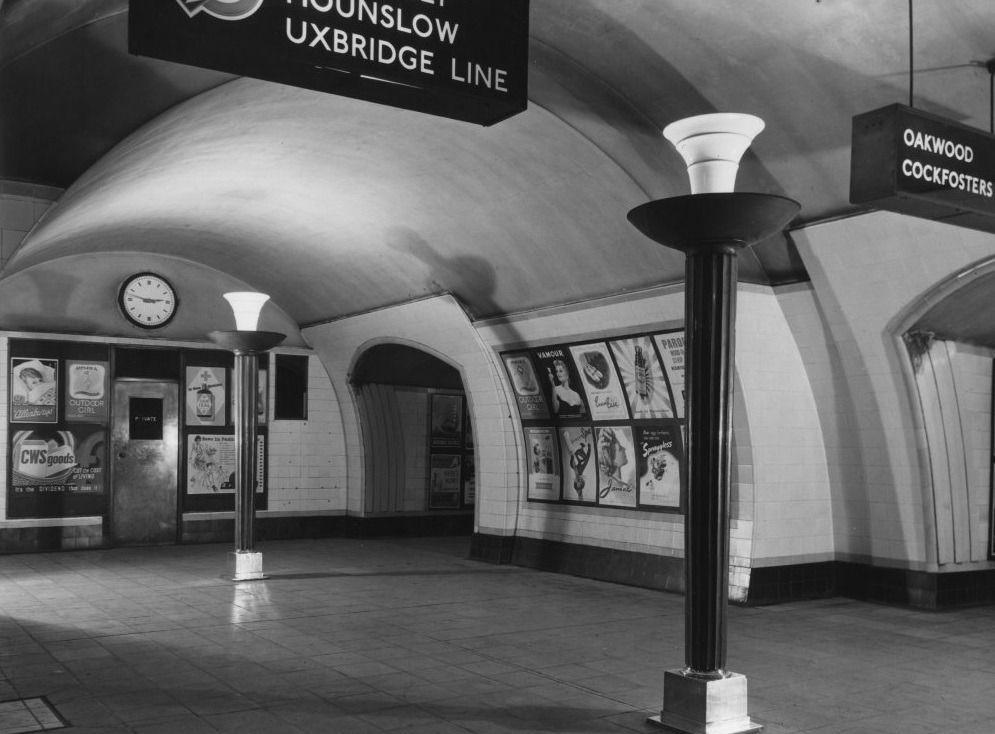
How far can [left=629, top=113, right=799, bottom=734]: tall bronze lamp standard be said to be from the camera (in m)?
4.83

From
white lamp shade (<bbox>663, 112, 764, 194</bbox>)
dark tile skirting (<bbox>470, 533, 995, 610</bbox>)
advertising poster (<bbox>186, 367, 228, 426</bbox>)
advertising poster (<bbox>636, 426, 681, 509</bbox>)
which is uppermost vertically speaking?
white lamp shade (<bbox>663, 112, 764, 194</bbox>)

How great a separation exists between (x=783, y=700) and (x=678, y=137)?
3.12m

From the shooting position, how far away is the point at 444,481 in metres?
15.4

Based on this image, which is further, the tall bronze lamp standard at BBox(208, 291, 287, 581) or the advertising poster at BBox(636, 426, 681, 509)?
the tall bronze lamp standard at BBox(208, 291, 287, 581)

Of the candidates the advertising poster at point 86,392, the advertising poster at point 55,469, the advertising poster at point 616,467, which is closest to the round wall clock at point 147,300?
the advertising poster at point 86,392

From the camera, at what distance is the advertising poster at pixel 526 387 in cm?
1095

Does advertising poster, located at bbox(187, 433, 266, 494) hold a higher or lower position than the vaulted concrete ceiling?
lower

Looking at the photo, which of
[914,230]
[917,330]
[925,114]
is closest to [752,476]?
[917,330]

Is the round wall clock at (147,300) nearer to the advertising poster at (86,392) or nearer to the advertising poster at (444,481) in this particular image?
the advertising poster at (86,392)

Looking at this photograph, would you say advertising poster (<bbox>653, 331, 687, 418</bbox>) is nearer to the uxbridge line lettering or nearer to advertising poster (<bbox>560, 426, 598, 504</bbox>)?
advertising poster (<bbox>560, 426, 598, 504</bbox>)

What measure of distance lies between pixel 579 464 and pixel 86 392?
6797 mm

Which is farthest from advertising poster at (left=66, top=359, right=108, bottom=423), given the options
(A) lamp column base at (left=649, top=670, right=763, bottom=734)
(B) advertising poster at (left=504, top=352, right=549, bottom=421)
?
(A) lamp column base at (left=649, top=670, right=763, bottom=734)

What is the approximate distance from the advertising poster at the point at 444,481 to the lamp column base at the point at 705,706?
1044 centimetres

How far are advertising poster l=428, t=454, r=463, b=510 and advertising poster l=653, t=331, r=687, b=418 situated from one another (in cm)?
662
